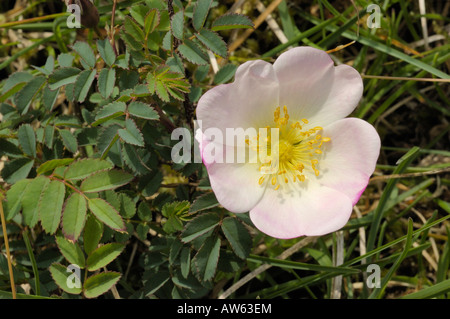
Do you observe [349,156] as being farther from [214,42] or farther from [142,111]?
[142,111]

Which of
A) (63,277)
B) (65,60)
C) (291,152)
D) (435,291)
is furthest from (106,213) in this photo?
(435,291)

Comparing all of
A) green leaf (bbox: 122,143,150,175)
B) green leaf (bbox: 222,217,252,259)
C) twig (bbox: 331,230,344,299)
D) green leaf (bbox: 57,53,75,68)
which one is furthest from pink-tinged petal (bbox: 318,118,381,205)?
green leaf (bbox: 57,53,75,68)

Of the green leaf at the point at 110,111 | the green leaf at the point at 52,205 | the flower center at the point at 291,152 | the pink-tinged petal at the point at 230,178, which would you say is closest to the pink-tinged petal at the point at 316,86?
the flower center at the point at 291,152

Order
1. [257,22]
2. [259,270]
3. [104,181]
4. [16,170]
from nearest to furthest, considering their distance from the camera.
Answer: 1. [104,181]
2. [16,170]
3. [259,270]
4. [257,22]

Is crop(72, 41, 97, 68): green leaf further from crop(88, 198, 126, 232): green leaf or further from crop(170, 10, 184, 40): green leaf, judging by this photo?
crop(88, 198, 126, 232): green leaf
